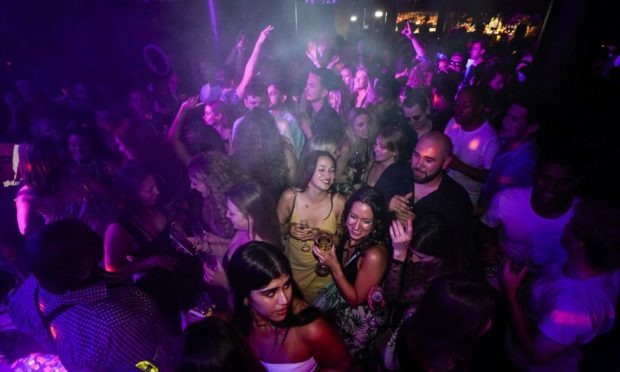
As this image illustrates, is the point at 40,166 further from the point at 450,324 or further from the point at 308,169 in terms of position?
the point at 450,324

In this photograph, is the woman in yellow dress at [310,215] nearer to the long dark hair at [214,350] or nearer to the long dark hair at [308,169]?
the long dark hair at [308,169]

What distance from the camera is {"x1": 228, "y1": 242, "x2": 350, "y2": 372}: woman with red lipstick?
5.78ft

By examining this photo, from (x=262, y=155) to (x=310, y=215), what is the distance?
0.90 metres

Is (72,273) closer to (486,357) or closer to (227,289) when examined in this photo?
(227,289)

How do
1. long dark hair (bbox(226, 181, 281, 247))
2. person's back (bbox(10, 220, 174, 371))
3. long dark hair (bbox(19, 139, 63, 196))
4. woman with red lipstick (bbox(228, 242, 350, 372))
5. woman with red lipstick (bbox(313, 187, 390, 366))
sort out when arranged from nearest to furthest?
person's back (bbox(10, 220, 174, 371)) < woman with red lipstick (bbox(228, 242, 350, 372)) < woman with red lipstick (bbox(313, 187, 390, 366)) < long dark hair (bbox(226, 181, 281, 247)) < long dark hair (bbox(19, 139, 63, 196))

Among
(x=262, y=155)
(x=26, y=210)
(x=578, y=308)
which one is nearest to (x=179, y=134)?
(x=262, y=155)

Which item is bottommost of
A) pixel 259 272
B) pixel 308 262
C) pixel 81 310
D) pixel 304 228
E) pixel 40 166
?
pixel 308 262

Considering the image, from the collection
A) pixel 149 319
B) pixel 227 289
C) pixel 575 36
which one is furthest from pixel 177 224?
pixel 575 36

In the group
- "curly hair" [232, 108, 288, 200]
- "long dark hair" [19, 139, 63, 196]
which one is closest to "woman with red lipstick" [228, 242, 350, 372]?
"curly hair" [232, 108, 288, 200]

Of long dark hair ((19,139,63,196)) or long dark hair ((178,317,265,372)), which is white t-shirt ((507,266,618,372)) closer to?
long dark hair ((178,317,265,372))

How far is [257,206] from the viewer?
2535mm

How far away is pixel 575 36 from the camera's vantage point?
4.95m

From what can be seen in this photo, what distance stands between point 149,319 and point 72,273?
0.48m

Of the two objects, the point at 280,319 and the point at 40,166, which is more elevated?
the point at 40,166
